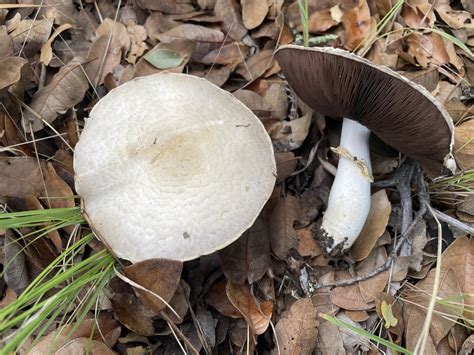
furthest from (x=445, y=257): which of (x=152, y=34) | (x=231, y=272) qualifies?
(x=152, y=34)

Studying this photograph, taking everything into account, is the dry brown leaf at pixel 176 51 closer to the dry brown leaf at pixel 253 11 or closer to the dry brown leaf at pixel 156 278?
the dry brown leaf at pixel 253 11

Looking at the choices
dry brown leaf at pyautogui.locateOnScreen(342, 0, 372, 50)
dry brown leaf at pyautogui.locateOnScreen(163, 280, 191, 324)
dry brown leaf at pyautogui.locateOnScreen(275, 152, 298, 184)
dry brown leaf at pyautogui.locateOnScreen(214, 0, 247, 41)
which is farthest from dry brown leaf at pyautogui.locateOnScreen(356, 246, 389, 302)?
dry brown leaf at pyautogui.locateOnScreen(214, 0, 247, 41)

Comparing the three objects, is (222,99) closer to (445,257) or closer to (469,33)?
(445,257)

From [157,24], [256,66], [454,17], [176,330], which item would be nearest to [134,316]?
[176,330]

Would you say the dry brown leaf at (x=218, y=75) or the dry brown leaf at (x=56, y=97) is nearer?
the dry brown leaf at (x=56, y=97)

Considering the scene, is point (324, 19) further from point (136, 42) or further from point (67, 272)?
point (67, 272)

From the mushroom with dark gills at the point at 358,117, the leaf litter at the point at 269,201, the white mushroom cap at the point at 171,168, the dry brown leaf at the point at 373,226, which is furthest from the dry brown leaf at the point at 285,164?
the dry brown leaf at the point at 373,226

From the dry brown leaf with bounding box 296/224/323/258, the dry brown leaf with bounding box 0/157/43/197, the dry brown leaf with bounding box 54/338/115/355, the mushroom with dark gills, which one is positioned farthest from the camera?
the dry brown leaf with bounding box 296/224/323/258

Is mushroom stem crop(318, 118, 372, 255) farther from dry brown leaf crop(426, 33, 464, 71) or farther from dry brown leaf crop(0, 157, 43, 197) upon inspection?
dry brown leaf crop(0, 157, 43, 197)
